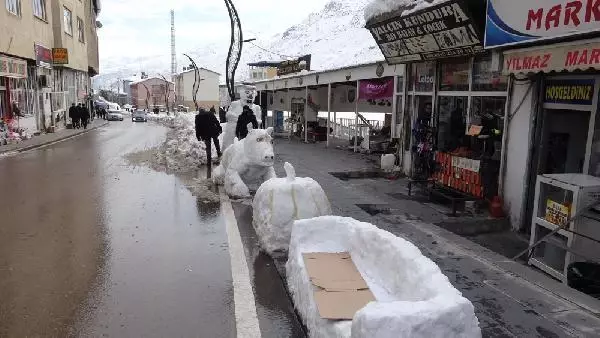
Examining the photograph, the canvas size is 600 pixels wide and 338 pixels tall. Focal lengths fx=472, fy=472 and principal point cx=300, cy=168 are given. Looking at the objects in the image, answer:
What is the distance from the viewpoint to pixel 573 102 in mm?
6438

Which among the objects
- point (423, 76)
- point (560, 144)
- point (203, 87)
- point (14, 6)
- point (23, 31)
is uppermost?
point (14, 6)

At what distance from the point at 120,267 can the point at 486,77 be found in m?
6.96

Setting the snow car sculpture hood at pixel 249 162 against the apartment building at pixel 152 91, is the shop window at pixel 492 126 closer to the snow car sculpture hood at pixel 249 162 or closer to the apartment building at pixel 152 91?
the snow car sculpture hood at pixel 249 162

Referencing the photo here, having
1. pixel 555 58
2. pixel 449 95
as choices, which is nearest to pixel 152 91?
pixel 449 95

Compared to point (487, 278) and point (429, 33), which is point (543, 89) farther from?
point (487, 278)

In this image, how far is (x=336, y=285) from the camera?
412 centimetres

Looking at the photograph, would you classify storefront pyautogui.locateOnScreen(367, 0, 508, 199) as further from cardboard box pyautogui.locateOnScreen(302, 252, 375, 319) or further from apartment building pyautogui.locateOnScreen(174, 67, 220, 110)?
apartment building pyautogui.locateOnScreen(174, 67, 220, 110)

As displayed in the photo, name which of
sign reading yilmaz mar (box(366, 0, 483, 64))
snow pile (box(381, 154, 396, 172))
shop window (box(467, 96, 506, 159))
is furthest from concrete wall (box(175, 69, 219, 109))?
shop window (box(467, 96, 506, 159))

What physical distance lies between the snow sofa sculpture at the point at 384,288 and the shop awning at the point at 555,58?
3.13m

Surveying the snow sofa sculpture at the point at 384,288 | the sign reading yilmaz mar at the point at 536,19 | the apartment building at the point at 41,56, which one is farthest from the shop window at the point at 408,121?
the apartment building at the point at 41,56

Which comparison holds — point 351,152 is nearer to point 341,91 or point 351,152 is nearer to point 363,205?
point 341,91

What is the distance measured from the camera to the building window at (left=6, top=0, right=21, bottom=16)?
19.8 meters

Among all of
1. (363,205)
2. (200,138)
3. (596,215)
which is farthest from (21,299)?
(200,138)

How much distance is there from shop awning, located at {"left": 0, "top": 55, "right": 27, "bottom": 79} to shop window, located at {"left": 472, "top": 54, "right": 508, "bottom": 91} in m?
17.5
